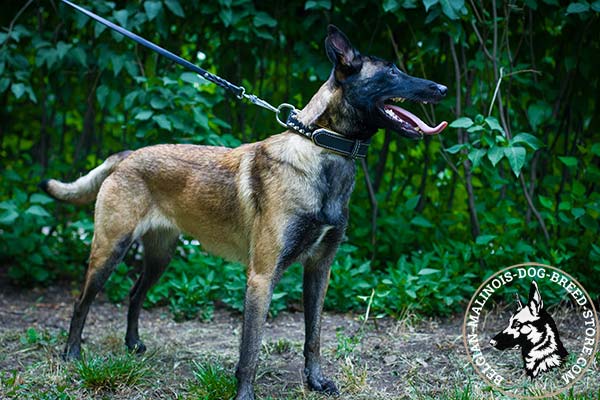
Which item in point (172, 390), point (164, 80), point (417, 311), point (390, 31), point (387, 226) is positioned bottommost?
point (172, 390)

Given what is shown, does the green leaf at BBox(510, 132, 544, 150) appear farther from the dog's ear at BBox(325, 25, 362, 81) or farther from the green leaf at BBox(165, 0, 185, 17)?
the green leaf at BBox(165, 0, 185, 17)

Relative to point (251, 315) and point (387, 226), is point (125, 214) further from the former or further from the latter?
point (387, 226)

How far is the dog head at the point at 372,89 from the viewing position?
3449mm

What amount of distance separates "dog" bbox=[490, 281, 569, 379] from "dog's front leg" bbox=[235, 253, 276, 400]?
1440 millimetres

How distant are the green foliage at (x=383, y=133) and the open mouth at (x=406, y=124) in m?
0.90

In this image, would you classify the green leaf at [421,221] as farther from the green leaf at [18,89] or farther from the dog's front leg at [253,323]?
the green leaf at [18,89]

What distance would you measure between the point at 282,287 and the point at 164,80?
1747 mm

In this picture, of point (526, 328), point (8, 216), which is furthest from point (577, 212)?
point (8, 216)

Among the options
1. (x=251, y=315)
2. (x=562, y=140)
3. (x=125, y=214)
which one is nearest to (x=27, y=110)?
(x=125, y=214)

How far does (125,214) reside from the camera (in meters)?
4.12

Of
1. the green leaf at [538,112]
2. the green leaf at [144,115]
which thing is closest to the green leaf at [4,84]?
the green leaf at [144,115]

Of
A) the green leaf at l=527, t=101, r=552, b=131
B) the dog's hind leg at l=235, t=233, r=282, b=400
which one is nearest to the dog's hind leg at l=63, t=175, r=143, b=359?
the dog's hind leg at l=235, t=233, r=282, b=400

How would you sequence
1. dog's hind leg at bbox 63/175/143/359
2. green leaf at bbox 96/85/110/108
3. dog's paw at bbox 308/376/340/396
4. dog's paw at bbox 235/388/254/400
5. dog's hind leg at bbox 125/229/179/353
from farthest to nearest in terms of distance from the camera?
green leaf at bbox 96/85/110/108
dog's hind leg at bbox 125/229/179/353
dog's hind leg at bbox 63/175/143/359
dog's paw at bbox 308/376/340/396
dog's paw at bbox 235/388/254/400

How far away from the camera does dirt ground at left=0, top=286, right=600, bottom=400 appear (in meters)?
3.69
